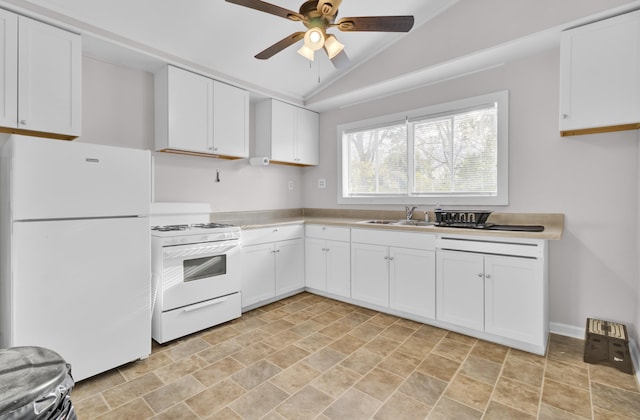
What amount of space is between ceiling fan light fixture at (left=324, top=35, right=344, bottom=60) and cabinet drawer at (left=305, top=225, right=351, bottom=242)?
1.79 meters

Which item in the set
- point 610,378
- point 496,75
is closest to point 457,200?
point 496,75

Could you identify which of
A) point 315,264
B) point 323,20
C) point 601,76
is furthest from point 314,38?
point 315,264

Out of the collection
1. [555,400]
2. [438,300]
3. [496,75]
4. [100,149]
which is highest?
[496,75]

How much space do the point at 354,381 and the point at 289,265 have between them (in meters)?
1.80

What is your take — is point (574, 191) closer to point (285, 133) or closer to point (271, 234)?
point (271, 234)

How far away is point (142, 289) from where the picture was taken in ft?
7.59

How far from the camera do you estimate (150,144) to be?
3.12 m

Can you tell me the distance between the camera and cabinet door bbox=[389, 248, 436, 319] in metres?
2.89

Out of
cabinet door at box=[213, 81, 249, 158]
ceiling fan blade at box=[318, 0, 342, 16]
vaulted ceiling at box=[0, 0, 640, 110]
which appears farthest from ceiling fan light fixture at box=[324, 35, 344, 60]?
cabinet door at box=[213, 81, 249, 158]

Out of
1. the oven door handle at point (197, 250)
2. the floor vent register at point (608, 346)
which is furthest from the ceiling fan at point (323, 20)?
the floor vent register at point (608, 346)

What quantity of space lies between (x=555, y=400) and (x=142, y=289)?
9.06ft

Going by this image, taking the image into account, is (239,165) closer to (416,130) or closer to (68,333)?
(416,130)

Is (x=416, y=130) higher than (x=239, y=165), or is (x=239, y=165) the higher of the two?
(x=416, y=130)

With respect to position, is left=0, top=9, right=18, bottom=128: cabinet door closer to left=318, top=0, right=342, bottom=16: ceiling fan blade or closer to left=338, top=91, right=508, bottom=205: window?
left=318, top=0, right=342, bottom=16: ceiling fan blade
